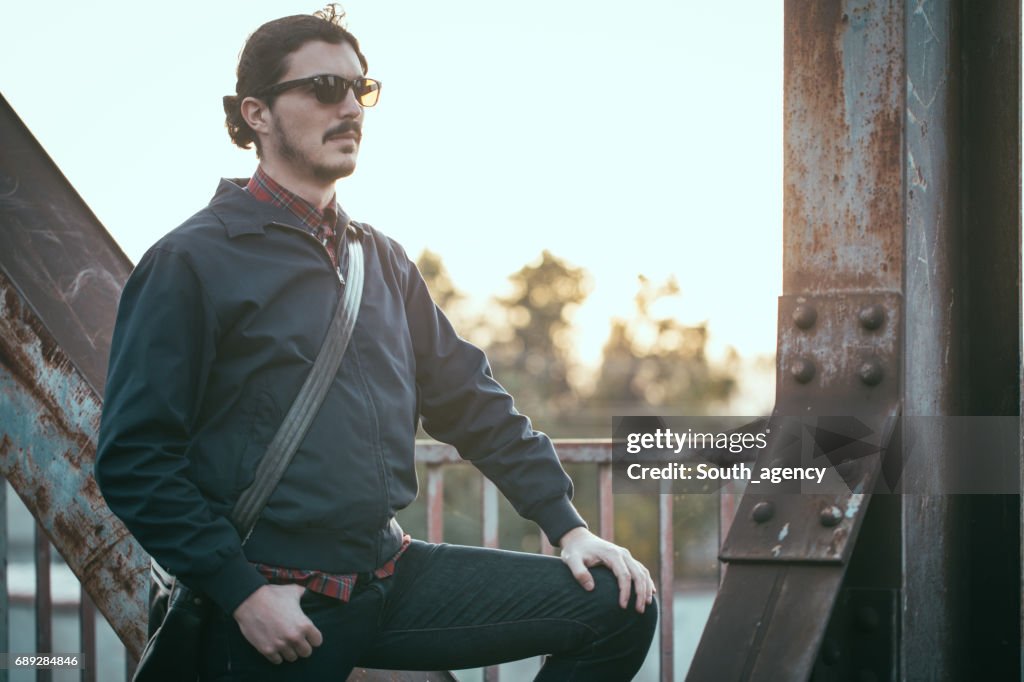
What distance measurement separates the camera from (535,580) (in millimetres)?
2596

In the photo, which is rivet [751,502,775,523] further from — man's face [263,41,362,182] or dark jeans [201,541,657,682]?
man's face [263,41,362,182]

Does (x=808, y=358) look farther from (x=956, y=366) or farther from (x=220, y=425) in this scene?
(x=220, y=425)

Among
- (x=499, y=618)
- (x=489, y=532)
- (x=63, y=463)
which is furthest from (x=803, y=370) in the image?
(x=489, y=532)

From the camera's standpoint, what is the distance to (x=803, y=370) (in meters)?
2.74

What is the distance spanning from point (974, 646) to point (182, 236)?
2.16 metres

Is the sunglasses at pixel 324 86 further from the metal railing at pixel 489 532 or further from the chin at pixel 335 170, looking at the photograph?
the metal railing at pixel 489 532

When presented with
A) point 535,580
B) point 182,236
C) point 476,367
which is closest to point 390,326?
point 476,367

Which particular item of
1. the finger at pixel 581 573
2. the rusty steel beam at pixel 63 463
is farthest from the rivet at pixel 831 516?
the rusty steel beam at pixel 63 463

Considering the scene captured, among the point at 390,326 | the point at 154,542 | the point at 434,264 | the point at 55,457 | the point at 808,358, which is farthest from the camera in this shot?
the point at 434,264

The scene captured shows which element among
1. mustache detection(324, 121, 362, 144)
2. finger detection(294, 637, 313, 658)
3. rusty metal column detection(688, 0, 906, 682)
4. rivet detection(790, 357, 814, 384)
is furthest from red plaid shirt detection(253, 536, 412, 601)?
rivet detection(790, 357, 814, 384)

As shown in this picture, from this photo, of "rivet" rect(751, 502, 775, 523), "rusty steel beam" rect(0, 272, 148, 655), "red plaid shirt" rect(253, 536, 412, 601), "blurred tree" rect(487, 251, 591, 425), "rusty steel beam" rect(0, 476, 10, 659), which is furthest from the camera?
"blurred tree" rect(487, 251, 591, 425)

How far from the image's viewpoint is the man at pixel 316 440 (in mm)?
2191

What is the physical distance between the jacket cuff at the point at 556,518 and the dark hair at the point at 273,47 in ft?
3.45

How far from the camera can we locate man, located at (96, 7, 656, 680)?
7.19 feet
